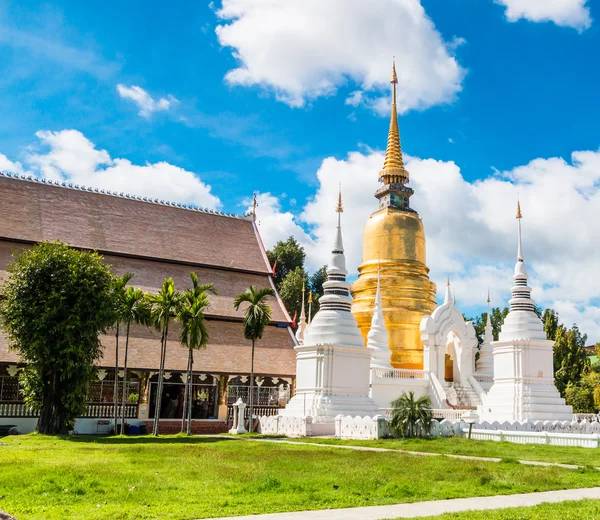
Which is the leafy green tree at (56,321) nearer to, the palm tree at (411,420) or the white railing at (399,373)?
the palm tree at (411,420)

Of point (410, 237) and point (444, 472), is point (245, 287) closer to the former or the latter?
point (410, 237)

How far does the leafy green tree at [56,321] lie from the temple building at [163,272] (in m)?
3.38

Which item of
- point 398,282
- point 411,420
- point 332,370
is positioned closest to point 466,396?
point 398,282

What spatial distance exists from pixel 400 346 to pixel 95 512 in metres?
27.2

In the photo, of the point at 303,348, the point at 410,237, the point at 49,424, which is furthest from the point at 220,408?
the point at 410,237

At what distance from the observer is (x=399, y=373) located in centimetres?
3066

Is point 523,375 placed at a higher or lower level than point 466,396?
higher

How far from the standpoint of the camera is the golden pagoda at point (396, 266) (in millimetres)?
34281

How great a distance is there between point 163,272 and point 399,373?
12.1 metres

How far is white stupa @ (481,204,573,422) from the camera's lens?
88.9ft

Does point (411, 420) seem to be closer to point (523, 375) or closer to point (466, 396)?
point (523, 375)

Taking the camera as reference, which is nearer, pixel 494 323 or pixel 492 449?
pixel 492 449

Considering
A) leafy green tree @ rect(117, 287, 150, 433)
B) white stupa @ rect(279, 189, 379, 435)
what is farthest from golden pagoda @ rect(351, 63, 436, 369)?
leafy green tree @ rect(117, 287, 150, 433)

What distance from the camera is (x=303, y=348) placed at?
26422 millimetres
